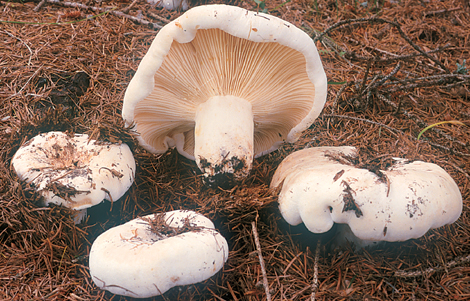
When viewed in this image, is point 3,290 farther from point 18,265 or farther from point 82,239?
point 82,239

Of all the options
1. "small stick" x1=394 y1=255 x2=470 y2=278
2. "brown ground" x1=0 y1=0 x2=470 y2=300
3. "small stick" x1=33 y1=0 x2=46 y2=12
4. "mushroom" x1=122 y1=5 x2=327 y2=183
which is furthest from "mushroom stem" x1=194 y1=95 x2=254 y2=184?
"small stick" x1=33 y1=0 x2=46 y2=12

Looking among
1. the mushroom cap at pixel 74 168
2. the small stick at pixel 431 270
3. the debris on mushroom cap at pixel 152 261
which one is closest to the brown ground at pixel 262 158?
the small stick at pixel 431 270

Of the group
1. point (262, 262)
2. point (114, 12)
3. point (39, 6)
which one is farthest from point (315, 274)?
point (39, 6)

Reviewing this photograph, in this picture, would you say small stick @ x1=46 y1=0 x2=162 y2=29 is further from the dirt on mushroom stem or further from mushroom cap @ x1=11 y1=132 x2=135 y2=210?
the dirt on mushroom stem

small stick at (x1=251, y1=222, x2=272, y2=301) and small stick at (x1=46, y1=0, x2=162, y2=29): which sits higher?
small stick at (x1=46, y1=0, x2=162, y2=29)

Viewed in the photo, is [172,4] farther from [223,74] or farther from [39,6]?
[223,74]

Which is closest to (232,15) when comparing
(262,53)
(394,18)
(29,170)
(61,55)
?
(262,53)

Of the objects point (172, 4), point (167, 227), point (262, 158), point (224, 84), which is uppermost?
point (172, 4)
